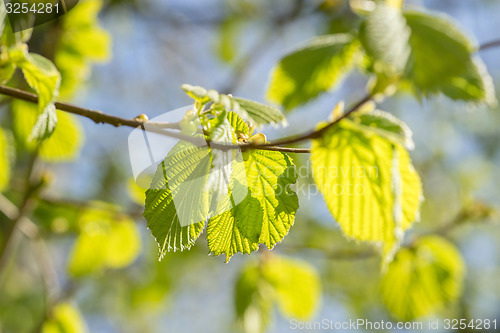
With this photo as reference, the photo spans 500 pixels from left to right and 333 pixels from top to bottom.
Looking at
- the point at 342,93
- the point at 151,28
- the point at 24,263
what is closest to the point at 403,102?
the point at 342,93

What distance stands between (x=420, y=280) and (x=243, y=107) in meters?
1.20

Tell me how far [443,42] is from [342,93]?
3159mm

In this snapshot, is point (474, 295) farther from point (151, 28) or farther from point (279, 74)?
point (279, 74)

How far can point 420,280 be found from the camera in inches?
59.0

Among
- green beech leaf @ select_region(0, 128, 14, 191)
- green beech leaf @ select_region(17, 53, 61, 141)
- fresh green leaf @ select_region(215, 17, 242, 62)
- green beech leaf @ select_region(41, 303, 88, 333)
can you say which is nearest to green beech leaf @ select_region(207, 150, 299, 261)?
green beech leaf @ select_region(17, 53, 61, 141)

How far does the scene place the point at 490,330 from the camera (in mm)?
5961

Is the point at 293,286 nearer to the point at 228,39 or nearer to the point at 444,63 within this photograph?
the point at 444,63

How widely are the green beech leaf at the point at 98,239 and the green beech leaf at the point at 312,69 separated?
769 millimetres

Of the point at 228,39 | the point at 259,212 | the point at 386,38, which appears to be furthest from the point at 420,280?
the point at 228,39

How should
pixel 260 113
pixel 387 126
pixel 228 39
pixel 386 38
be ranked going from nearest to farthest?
pixel 260 113
pixel 387 126
pixel 386 38
pixel 228 39

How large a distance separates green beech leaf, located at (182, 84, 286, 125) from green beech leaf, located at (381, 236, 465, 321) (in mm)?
1072

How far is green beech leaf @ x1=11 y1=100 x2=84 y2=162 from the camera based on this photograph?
55.4 inches

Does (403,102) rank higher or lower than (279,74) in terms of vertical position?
higher

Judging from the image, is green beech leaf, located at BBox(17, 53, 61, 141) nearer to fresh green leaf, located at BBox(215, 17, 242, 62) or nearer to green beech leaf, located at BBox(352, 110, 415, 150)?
green beech leaf, located at BBox(352, 110, 415, 150)
